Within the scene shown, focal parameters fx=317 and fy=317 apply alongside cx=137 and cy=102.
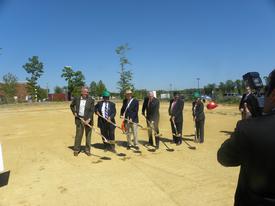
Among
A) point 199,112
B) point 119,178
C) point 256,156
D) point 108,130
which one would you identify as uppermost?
point 256,156

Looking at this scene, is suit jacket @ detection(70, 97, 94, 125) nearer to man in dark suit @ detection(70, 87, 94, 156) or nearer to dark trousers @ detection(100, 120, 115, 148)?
man in dark suit @ detection(70, 87, 94, 156)

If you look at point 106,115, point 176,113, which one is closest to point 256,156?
point 106,115

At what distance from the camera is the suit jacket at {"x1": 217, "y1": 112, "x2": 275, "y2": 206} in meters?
1.82

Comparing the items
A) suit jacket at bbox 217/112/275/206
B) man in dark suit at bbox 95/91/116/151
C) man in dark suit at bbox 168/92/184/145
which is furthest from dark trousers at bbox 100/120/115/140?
suit jacket at bbox 217/112/275/206

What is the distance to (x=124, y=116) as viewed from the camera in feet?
33.1

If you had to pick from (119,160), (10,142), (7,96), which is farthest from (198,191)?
(7,96)

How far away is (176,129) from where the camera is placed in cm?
1061

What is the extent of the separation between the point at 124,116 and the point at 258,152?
8306mm

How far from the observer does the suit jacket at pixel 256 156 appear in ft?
5.96

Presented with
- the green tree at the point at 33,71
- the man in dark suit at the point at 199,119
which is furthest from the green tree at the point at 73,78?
the man in dark suit at the point at 199,119

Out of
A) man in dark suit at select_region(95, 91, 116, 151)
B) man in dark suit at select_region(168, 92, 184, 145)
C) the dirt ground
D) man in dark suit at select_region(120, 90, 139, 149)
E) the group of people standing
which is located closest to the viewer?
the dirt ground

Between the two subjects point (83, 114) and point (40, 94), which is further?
point (40, 94)

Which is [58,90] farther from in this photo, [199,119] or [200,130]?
[200,130]

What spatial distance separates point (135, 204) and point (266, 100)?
3695 mm
